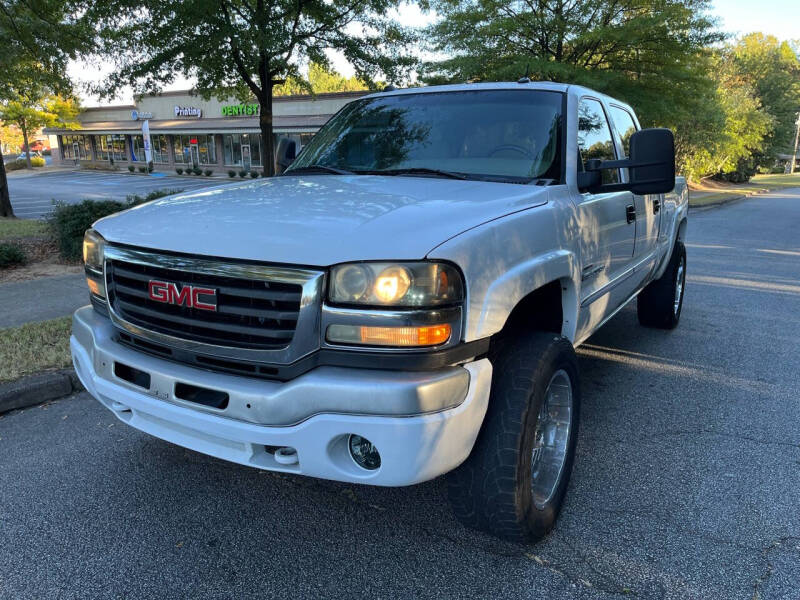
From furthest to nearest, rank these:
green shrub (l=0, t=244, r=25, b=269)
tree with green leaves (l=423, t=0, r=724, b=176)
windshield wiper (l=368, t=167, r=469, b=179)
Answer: tree with green leaves (l=423, t=0, r=724, b=176) < green shrub (l=0, t=244, r=25, b=269) < windshield wiper (l=368, t=167, r=469, b=179)

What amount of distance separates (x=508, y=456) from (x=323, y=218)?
3.72ft

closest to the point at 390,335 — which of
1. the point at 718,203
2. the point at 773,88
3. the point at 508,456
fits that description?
the point at 508,456

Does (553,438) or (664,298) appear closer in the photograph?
(553,438)

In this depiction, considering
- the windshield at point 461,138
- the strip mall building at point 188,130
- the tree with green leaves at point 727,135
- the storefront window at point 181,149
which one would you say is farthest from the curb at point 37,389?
the storefront window at point 181,149

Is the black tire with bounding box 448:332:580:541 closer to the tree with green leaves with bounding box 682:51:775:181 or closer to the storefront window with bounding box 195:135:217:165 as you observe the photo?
the tree with green leaves with bounding box 682:51:775:181

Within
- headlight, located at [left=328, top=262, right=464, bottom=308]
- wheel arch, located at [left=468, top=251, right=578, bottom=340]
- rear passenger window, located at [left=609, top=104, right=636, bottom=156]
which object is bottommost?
wheel arch, located at [left=468, top=251, right=578, bottom=340]

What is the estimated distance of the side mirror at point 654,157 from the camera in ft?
9.69

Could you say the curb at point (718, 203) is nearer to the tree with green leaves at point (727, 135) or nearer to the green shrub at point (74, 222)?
the tree with green leaves at point (727, 135)

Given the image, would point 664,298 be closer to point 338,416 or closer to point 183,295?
point 338,416

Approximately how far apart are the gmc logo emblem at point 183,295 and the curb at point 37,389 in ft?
7.63

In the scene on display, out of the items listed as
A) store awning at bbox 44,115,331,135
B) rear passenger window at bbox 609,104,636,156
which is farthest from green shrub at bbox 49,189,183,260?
store awning at bbox 44,115,331,135

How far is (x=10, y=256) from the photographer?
8.09 m

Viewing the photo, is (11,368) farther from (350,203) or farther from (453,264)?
(453,264)

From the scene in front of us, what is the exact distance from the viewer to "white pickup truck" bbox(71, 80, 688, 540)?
2.01m
